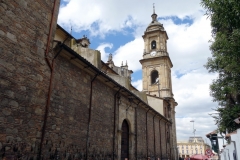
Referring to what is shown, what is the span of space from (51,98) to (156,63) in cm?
3008

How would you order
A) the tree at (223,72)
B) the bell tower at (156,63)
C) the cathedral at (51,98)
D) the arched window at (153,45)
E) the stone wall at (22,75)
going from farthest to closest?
the arched window at (153,45) → the bell tower at (156,63) → the tree at (223,72) → the cathedral at (51,98) → the stone wall at (22,75)

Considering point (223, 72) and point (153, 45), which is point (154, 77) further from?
point (223, 72)

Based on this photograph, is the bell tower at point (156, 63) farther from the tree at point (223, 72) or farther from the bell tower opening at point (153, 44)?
the tree at point (223, 72)

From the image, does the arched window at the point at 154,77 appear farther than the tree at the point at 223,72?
Yes

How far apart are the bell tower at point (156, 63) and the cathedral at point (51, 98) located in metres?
20.9

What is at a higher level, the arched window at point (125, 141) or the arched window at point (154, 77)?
the arched window at point (154, 77)

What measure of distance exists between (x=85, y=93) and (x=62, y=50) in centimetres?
254

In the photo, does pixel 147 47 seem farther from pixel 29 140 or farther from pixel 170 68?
pixel 29 140

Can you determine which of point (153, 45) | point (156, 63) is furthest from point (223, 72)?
point (153, 45)

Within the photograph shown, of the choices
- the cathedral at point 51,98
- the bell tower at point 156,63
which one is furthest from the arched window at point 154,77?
the cathedral at point 51,98

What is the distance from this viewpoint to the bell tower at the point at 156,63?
34.9m

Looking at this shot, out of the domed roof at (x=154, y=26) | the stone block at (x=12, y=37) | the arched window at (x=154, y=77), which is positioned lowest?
the stone block at (x=12, y=37)

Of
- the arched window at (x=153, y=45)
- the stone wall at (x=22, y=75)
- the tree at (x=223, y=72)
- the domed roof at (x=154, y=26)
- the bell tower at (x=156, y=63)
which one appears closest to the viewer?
the stone wall at (x=22, y=75)

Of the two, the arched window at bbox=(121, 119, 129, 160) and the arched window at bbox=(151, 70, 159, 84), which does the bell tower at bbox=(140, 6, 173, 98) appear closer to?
the arched window at bbox=(151, 70, 159, 84)
